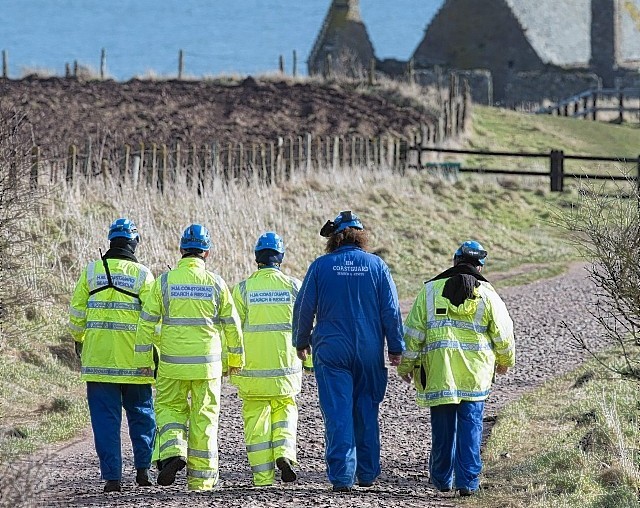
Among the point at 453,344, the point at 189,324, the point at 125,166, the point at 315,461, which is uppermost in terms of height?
the point at 125,166

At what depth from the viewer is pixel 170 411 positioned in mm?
10102

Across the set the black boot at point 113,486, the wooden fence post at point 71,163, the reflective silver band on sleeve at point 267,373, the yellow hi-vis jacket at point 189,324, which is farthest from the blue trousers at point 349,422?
the wooden fence post at point 71,163

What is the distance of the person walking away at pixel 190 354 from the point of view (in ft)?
32.8

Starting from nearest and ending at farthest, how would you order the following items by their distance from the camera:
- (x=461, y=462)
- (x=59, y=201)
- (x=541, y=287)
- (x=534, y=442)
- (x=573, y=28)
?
(x=461, y=462), (x=534, y=442), (x=59, y=201), (x=541, y=287), (x=573, y=28)

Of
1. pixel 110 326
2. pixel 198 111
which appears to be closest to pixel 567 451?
pixel 110 326

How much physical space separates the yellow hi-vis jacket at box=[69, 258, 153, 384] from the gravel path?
2.85 ft

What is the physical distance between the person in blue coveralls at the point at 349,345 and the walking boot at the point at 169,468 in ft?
3.55

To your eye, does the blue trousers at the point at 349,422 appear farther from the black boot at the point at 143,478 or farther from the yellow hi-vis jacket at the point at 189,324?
the black boot at the point at 143,478

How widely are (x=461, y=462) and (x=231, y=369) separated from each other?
1.83 meters

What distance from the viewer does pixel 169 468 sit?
9.94 metres

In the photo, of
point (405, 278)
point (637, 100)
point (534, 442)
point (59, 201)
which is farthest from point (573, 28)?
point (534, 442)

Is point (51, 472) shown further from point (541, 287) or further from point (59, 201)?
point (541, 287)

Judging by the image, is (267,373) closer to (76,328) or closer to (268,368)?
(268,368)

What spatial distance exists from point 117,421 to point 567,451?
3449 millimetres
